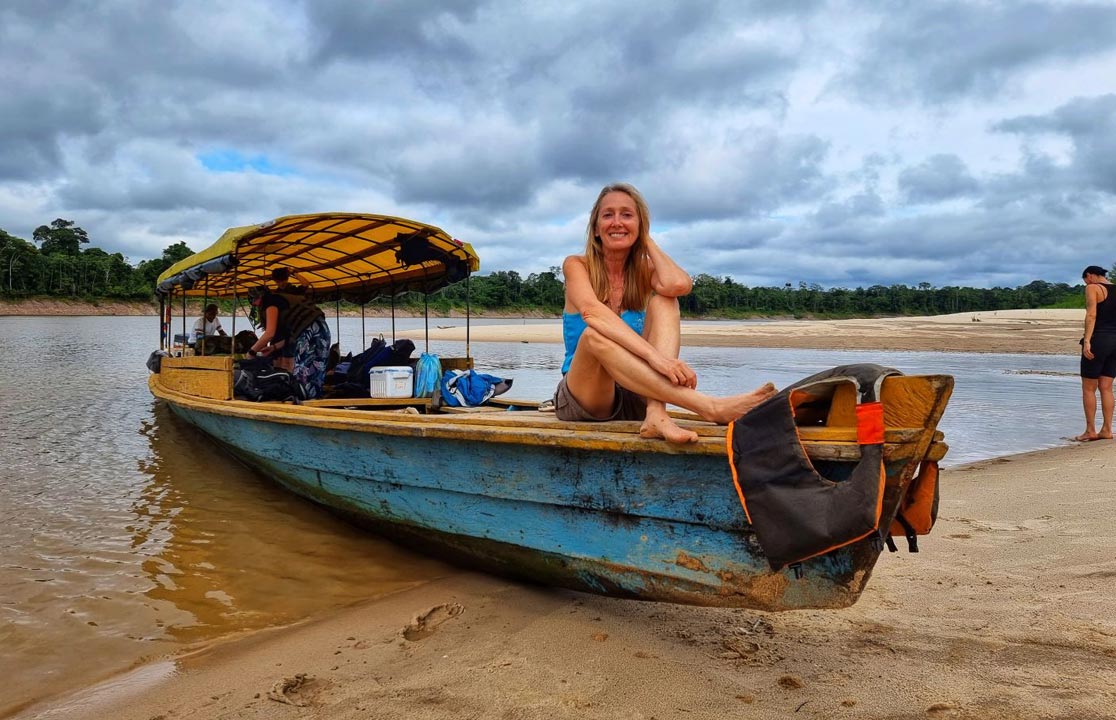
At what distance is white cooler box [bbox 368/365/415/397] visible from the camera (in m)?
5.96

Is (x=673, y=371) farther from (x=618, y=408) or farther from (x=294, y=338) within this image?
(x=294, y=338)

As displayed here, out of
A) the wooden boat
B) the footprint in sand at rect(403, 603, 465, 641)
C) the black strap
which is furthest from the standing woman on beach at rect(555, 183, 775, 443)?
the footprint in sand at rect(403, 603, 465, 641)

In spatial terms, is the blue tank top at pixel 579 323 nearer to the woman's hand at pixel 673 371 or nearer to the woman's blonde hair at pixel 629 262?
the woman's blonde hair at pixel 629 262

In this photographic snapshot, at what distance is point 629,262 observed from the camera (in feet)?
10.7

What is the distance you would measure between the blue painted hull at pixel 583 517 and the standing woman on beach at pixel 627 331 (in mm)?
271

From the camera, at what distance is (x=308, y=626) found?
10.9ft

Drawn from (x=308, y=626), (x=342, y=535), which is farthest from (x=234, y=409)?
(x=308, y=626)

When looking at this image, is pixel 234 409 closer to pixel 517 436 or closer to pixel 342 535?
pixel 342 535

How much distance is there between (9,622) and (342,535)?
1826 millimetres

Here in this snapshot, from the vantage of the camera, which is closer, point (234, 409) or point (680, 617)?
point (680, 617)

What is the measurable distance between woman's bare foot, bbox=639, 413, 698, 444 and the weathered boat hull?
0.04 metres

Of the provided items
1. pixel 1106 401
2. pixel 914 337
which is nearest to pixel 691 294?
pixel 914 337

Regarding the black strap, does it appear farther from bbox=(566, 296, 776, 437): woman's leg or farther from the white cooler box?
the white cooler box

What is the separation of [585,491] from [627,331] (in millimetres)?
719
